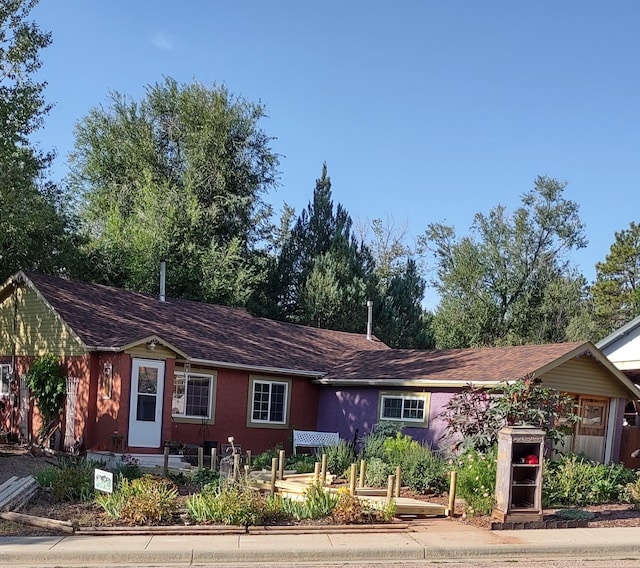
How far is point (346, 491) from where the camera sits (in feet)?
38.9

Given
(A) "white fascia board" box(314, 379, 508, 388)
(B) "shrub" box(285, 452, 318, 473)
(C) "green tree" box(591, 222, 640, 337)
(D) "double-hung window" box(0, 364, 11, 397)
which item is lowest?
(B) "shrub" box(285, 452, 318, 473)

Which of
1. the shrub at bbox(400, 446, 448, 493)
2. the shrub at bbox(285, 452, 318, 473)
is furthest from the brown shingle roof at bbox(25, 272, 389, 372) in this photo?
the shrub at bbox(400, 446, 448, 493)

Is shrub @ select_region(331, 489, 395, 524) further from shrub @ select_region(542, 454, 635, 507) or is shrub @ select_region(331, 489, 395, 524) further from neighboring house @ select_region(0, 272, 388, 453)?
neighboring house @ select_region(0, 272, 388, 453)

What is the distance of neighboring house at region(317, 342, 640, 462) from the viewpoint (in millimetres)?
18938

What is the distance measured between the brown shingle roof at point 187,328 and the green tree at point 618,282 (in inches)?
1089

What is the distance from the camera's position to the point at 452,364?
2077 centimetres

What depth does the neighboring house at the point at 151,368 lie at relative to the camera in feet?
58.6

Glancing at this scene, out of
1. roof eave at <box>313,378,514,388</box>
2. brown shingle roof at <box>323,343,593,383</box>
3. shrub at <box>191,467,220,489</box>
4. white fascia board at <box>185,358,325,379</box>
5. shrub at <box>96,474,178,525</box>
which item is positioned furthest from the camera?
white fascia board at <box>185,358,325,379</box>

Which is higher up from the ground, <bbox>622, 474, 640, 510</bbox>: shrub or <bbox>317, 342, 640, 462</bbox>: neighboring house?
<bbox>317, 342, 640, 462</bbox>: neighboring house

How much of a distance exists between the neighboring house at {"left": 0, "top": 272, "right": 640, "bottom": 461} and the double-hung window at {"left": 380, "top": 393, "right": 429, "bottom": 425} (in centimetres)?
3

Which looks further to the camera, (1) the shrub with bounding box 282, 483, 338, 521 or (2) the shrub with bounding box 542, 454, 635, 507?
(2) the shrub with bounding box 542, 454, 635, 507

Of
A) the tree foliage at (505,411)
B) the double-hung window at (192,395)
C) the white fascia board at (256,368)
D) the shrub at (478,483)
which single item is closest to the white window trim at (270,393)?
the white fascia board at (256,368)

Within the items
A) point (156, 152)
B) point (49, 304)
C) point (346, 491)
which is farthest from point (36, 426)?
point (156, 152)

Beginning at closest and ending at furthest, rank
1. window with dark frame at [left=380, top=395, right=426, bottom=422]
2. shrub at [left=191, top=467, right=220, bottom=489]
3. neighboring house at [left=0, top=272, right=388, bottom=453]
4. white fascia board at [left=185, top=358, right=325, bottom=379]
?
shrub at [left=191, top=467, right=220, bottom=489] → neighboring house at [left=0, top=272, right=388, bottom=453] → white fascia board at [left=185, top=358, right=325, bottom=379] → window with dark frame at [left=380, top=395, right=426, bottom=422]
